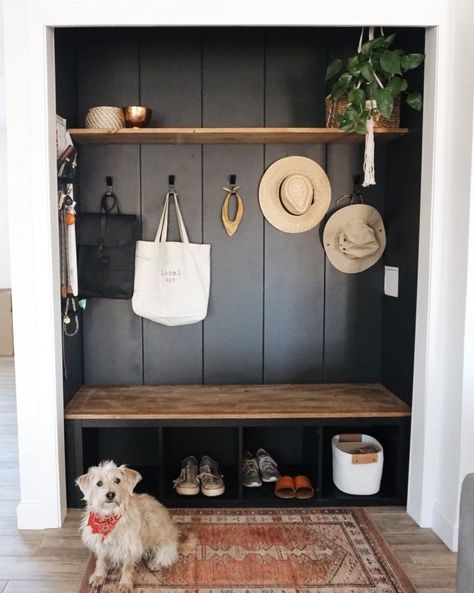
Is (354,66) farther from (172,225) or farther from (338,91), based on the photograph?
(172,225)

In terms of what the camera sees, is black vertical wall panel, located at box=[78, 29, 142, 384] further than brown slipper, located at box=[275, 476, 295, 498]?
Yes

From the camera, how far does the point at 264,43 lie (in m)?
2.96

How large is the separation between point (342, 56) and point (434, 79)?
0.74 metres

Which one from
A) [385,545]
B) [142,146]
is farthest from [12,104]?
[385,545]

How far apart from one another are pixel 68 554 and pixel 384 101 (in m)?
2.38

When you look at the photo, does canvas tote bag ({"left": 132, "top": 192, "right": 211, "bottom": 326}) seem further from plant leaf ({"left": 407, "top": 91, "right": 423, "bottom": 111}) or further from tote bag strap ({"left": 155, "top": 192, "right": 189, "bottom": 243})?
plant leaf ({"left": 407, "top": 91, "right": 423, "bottom": 111})

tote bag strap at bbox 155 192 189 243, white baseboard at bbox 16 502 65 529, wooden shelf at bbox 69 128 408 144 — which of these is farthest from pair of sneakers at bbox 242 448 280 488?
wooden shelf at bbox 69 128 408 144

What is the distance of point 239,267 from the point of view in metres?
3.06

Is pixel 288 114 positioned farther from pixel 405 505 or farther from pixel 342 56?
pixel 405 505

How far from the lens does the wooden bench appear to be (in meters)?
2.60

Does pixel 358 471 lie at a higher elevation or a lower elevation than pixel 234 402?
lower

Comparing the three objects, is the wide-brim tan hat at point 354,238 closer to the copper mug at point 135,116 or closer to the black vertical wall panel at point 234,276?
the black vertical wall panel at point 234,276

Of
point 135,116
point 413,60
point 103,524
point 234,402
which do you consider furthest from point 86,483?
point 413,60

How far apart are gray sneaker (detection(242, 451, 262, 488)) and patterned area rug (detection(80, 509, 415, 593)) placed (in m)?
0.16
